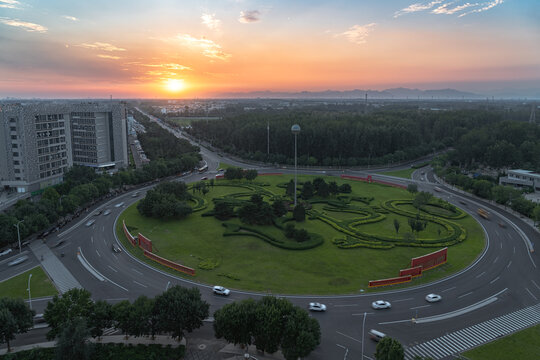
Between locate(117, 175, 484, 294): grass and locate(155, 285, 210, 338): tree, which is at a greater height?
locate(155, 285, 210, 338): tree

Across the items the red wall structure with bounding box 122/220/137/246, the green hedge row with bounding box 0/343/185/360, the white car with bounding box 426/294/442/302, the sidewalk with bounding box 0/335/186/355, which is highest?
the red wall structure with bounding box 122/220/137/246

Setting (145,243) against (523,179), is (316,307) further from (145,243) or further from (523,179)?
(523,179)

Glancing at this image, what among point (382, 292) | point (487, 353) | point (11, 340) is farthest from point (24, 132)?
point (487, 353)

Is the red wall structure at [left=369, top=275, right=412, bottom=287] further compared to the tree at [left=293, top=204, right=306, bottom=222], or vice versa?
the tree at [left=293, top=204, right=306, bottom=222]

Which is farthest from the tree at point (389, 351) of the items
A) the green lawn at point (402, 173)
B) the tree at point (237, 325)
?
the green lawn at point (402, 173)

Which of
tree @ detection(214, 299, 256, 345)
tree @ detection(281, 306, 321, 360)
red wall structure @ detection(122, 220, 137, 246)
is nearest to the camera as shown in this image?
tree @ detection(281, 306, 321, 360)

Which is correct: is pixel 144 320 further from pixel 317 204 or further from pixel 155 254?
pixel 317 204

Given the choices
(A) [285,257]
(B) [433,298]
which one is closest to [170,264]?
(A) [285,257]

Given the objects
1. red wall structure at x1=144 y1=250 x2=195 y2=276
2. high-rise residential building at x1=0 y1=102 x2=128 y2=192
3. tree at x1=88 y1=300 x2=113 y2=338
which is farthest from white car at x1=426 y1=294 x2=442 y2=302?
high-rise residential building at x1=0 y1=102 x2=128 y2=192

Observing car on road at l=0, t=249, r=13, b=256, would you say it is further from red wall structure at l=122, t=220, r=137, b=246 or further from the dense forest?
the dense forest
